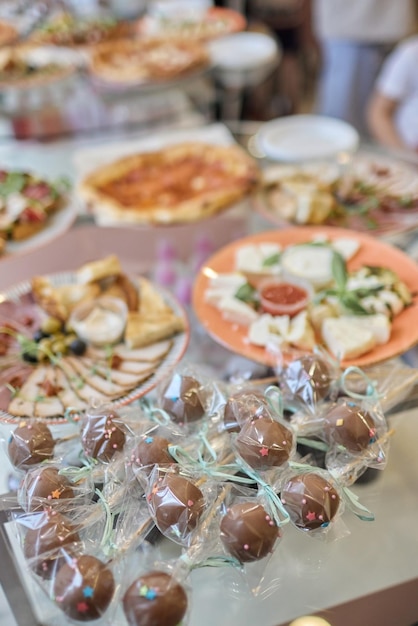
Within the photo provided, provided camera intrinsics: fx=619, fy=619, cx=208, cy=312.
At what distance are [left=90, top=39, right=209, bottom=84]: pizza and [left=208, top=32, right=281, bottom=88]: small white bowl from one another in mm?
92

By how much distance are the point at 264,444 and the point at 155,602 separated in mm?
294

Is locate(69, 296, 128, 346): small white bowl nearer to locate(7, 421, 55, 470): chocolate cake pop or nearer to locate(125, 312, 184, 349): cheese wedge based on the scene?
locate(125, 312, 184, 349): cheese wedge

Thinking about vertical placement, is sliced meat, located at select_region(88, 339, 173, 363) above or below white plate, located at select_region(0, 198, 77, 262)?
above

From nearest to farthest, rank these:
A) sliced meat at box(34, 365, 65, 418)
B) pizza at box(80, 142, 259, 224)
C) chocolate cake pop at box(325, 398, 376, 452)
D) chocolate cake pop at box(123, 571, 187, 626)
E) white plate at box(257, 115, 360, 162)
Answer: chocolate cake pop at box(123, 571, 187, 626)
chocolate cake pop at box(325, 398, 376, 452)
sliced meat at box(34, 365, 65, 418)
pizza at box(80, 142, 259, 224)
white plate at box(257, 115, 360, 162)

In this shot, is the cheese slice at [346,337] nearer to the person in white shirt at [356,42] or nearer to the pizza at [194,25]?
the pizza at [194,25]

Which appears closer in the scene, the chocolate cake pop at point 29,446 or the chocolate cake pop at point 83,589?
the chocolate cake pop at point 83,589

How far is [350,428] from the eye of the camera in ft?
3.42

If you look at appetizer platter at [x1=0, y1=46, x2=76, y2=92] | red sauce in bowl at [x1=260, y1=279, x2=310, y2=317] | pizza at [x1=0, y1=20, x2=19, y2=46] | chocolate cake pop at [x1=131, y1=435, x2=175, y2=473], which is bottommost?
red sauce in bowl at [x1=260, y1=279, x2=310, y2=317]

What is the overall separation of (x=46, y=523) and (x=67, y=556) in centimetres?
7

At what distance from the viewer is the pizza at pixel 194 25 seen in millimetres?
3078

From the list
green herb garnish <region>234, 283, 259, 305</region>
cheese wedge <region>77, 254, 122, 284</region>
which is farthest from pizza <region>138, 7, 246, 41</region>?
green herb garnish <region>234, 283, 259, 305</region>

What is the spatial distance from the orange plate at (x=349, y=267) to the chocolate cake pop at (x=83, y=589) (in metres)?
0.60

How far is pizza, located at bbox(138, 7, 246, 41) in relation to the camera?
10.1 feet

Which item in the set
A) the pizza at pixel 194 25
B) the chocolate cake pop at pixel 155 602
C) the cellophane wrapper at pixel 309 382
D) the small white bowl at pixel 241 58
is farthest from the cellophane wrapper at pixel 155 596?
the pizza at pixel 194 25
